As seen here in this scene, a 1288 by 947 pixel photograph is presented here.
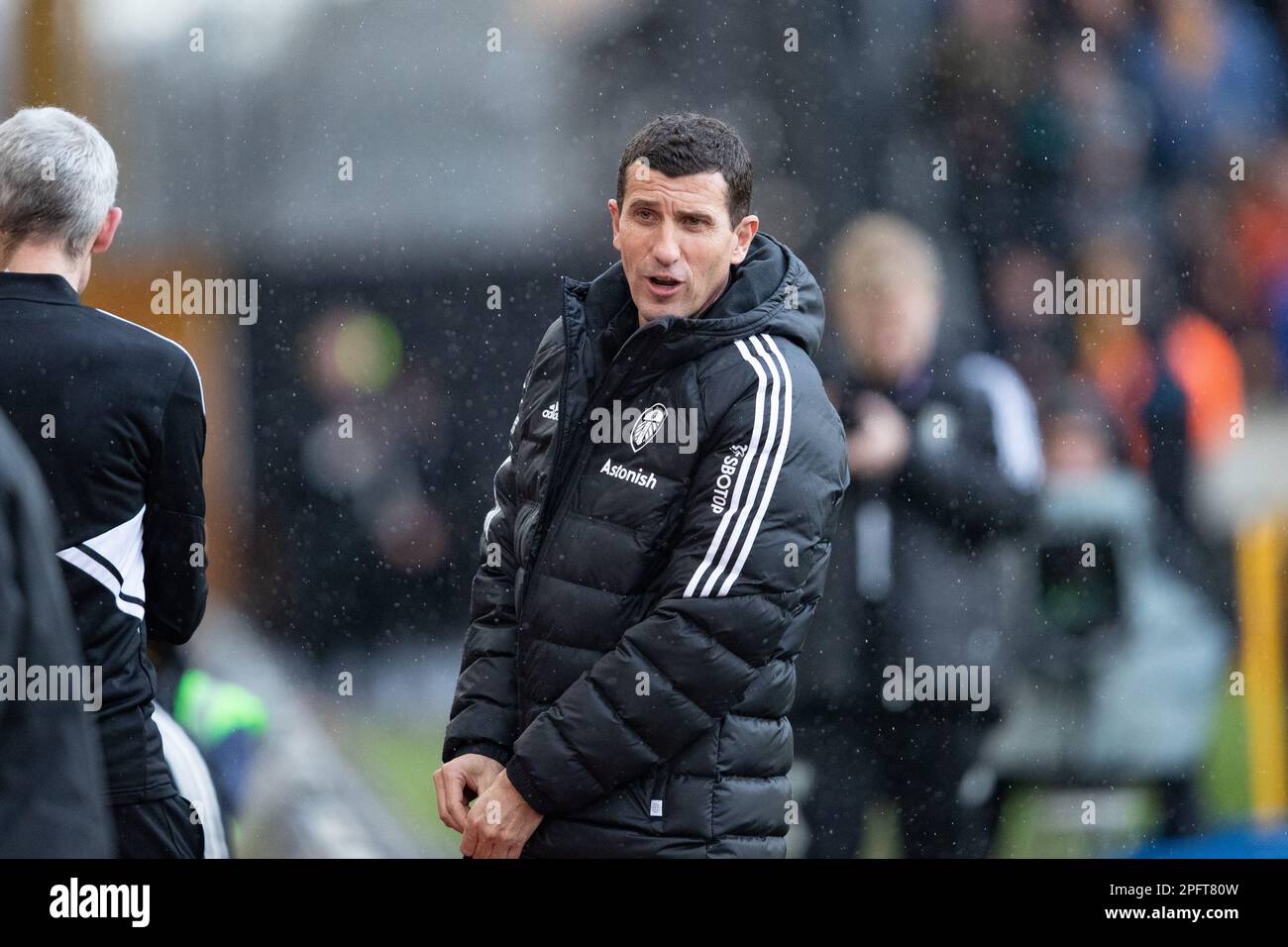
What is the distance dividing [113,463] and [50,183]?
16.2 inches

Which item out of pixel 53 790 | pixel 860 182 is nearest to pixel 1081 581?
pixel 860 182

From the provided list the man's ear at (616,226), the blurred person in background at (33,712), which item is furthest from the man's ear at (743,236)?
the blurred person in background at (33,712)

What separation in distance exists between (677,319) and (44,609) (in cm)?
123

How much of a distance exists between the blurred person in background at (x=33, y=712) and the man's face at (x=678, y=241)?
124 cm

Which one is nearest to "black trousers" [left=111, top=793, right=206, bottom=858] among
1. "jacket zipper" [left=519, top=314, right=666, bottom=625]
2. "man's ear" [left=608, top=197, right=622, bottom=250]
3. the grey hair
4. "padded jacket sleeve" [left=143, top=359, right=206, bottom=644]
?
"padded jacket sleeve" [left=143, top=359, right=206, bottom=644]

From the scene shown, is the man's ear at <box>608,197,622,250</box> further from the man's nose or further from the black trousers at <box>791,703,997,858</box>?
the black trousers at <box>791,703,997,858</box>

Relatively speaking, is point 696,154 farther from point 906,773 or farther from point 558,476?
point 906,773

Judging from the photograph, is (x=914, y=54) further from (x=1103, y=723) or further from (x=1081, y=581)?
(x=1103, y=723)

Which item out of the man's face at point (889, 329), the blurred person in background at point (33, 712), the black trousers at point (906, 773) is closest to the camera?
the blurred person in background at point (33, 712)

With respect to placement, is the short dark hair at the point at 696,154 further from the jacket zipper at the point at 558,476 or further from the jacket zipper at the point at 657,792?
the jacket zipper at the point at 657,792

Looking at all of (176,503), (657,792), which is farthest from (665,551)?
(176,503)

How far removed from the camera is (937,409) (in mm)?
3865

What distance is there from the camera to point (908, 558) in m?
3.82

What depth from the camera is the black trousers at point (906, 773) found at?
3781mm
